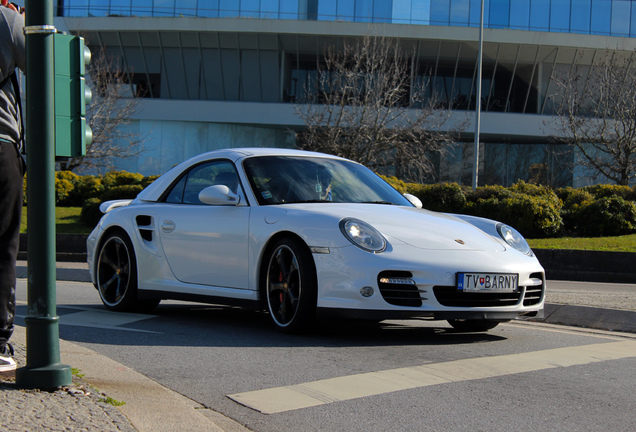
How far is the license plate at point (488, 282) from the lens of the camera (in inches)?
229

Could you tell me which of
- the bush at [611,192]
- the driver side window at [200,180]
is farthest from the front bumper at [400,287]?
the bush at [611,192]

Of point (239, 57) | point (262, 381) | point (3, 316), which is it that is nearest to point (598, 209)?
point (262, 381)

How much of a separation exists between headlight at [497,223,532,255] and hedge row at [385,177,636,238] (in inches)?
470

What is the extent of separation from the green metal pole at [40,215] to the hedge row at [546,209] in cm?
1573

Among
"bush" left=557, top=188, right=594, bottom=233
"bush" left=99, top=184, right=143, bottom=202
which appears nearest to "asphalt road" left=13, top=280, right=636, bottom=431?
"bush" left=557, top=188, right=594, bottom=233

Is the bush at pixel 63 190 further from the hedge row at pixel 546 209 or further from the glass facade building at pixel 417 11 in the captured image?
the glass facade building at pixel 417 11

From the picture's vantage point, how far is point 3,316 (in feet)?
13.3

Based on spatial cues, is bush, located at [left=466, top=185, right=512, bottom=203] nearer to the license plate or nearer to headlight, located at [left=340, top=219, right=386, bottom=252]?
the license plate

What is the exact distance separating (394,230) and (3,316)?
3032mm

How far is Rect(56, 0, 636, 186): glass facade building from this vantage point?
141 feet

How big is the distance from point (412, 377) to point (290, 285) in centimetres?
163

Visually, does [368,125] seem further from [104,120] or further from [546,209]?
[546,209]

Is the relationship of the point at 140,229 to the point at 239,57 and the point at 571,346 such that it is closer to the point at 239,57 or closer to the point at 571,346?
the point at 571,346

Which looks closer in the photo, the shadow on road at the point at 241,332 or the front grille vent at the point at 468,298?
the front grille vent at the point at 468,298
